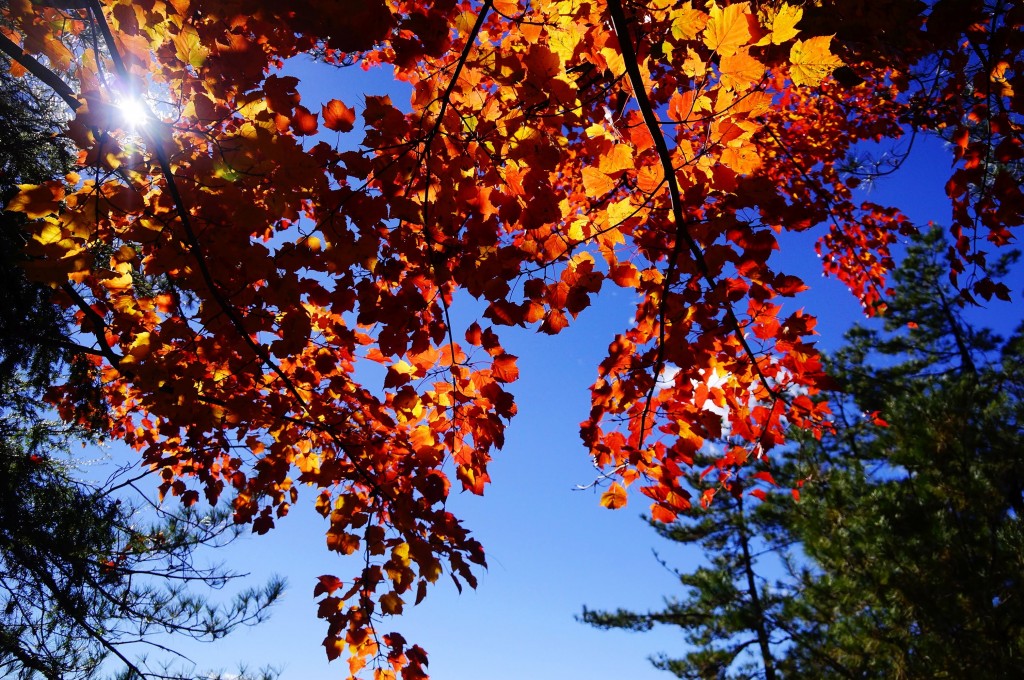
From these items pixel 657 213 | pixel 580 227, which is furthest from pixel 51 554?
pixel 657 213

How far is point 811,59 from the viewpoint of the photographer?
181 centimetres

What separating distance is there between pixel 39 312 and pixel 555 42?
4003mm

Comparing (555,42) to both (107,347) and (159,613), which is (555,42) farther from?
(159,613)

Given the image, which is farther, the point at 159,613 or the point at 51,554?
the point at 159,613

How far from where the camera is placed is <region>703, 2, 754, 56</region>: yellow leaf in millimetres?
1724

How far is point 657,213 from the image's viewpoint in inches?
115

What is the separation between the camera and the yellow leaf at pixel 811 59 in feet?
5.91

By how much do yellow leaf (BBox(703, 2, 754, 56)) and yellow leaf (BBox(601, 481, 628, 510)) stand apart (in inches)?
86.8

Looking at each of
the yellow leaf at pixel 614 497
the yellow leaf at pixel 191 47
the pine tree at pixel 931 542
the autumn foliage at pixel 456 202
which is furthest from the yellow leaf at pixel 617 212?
the pine tree at pixel 931 542

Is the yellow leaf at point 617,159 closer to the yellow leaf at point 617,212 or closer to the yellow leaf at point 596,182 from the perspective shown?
the yellow leaf at point 596,182

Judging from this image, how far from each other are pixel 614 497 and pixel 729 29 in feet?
7.63

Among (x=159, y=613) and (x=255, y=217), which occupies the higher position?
(x=255, y=217)

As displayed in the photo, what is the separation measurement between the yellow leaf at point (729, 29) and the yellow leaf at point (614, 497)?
7.24 feet

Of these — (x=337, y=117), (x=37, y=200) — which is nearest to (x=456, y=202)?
(x=337, y=117)
